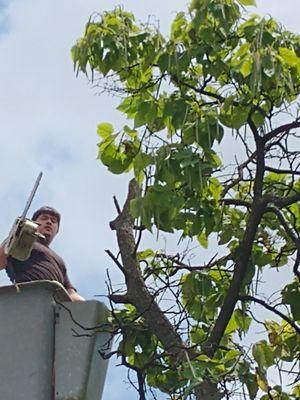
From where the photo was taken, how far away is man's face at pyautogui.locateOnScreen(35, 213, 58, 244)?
20.5 feet

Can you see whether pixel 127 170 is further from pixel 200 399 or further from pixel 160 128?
pixel 200 399

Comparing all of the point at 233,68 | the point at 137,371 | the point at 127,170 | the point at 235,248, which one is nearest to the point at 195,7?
the point at 233,68

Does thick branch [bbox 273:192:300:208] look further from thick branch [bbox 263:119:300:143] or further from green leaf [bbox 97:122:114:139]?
green leaf [bbox 97:122:114:139]

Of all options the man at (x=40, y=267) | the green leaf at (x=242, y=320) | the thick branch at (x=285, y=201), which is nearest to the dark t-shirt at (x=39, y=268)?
the man at (x=40, y=267)

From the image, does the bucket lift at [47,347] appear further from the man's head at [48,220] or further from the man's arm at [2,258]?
the man's head at [48,220]

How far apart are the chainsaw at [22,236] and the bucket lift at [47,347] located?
263 mm

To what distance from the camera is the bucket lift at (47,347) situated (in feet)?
14.5

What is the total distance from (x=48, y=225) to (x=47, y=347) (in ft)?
6.19

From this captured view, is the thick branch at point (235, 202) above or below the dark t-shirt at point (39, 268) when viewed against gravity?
above

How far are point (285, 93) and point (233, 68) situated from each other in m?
0.29

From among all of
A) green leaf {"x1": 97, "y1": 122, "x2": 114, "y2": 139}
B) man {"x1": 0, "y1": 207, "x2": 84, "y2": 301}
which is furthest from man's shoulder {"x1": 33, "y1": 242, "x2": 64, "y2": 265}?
green leaf {"x1": 97, "y1": 122, "x2": 114, "y2": 139}

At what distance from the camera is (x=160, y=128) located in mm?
5430

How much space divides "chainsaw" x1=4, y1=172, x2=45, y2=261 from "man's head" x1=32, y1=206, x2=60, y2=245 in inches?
52.3

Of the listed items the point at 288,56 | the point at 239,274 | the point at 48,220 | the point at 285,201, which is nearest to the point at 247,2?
the point at 288,56
